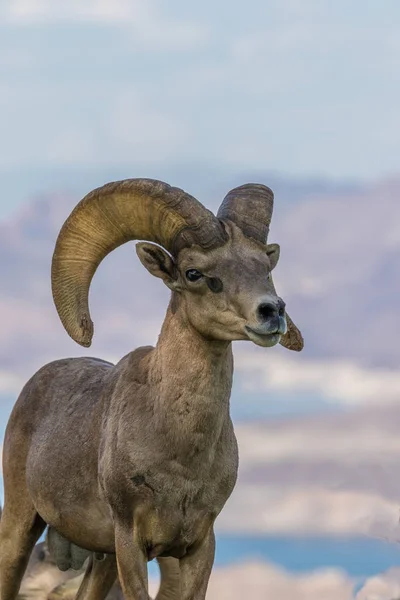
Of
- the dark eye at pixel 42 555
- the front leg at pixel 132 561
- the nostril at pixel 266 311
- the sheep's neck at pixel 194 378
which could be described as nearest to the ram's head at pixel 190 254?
the nostril at pixel 266 311

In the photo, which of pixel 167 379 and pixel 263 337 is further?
pixel 167 379

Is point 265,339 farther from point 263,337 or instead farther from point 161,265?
point 161,265

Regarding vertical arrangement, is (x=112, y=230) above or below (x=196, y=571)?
above

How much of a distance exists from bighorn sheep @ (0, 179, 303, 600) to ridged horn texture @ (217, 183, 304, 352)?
2cm

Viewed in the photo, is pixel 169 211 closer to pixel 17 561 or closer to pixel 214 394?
pixel 214 394


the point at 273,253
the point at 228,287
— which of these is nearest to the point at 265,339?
the point at 228,287

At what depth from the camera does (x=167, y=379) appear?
655 inches

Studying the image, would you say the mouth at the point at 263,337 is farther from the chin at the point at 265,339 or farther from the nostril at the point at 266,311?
the nostril at the point at 266,311

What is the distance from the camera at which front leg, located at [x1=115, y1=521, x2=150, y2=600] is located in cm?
1672

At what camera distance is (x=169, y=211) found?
16.6m

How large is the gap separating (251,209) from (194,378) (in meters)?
1.66

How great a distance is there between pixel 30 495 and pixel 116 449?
2.47 meters

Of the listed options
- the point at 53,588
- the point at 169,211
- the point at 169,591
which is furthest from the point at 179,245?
the point at 53,588

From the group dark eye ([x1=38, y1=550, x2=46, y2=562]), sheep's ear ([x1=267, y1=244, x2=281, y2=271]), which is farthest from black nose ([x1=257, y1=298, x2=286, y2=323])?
dark eye ([x1=38, y1=550, x2=46, y2=562])
